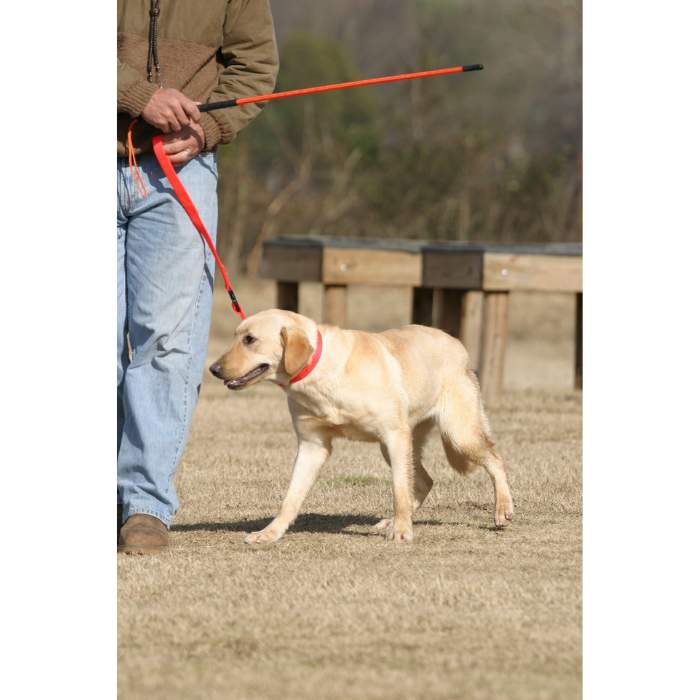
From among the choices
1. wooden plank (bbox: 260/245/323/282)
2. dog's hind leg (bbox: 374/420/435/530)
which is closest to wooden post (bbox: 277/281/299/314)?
wooden plank (bbox: 260/245/323/282)

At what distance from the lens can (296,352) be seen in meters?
3.63

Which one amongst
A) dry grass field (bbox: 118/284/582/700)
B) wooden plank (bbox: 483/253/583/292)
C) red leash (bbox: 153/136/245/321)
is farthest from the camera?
wooden plank (bbox: 483/253/583/292)

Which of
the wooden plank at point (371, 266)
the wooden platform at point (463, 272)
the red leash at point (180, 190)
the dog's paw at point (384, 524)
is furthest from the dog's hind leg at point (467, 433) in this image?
the wooden plank at point (371, 266)

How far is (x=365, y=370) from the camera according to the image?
3.79 metres

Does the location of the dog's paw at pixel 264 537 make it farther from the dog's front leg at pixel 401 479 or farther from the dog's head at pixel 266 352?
the dog's head at pixel 266 352

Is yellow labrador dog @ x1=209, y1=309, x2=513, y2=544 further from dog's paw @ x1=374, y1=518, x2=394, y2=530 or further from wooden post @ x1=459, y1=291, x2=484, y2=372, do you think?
wooden post @ x1=459, y1=291, x2=484, y2=372

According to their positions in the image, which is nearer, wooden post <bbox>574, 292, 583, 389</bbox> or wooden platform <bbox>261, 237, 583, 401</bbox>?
wooden platform <bbox>261, 237, 583, 401</bbox>

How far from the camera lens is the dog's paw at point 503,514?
3.96 m

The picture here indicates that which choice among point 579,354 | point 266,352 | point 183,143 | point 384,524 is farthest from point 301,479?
point 579,354

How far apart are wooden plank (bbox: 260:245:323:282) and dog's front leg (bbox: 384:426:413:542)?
14.7 feet

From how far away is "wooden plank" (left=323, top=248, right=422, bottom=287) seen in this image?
816 cm

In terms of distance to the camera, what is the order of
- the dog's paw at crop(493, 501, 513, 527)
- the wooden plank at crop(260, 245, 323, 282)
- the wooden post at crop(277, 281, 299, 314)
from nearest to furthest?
the dog's paw at crop(493, 501, 513, 527) < the wooden plank at crop(260, 245, 323, 282) < the wooden post at crop(277, 281, 299, 314)

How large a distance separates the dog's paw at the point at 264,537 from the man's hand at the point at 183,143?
4.47 feet

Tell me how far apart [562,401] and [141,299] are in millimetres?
4886
